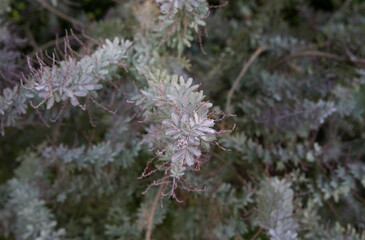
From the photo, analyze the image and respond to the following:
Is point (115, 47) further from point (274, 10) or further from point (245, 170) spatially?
point (274, 10)

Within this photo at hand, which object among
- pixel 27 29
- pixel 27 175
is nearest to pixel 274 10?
pixel 27 29

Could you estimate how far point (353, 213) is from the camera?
1.02 metres

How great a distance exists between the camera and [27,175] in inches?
39.4

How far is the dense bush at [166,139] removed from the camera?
743 mm

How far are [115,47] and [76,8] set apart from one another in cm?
85

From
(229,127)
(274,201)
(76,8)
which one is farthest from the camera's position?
(76,8)

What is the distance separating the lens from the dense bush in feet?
2.44

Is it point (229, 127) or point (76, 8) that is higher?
point (76, 8)

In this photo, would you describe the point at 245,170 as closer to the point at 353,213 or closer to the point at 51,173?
the point at 353,213

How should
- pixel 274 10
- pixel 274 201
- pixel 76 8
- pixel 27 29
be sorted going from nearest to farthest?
pixel 274 201 → pixel 27 29 → pixel 274 10 → pixel 76 8

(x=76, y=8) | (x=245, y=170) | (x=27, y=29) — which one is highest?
(x=76, y=8)

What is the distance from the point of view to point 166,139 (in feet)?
2.02

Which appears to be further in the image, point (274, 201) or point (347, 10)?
point (347, 10)

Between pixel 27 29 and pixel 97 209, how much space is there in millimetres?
705
